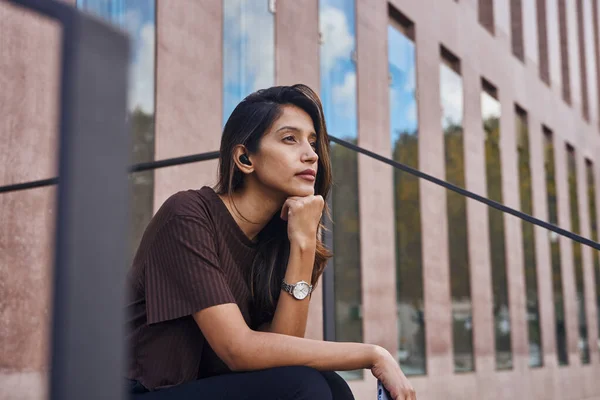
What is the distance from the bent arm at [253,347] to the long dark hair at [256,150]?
39 cm

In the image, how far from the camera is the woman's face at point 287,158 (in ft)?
8.48

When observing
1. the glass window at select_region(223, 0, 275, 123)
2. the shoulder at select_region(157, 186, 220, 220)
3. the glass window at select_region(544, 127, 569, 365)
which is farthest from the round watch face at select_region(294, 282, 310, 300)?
the glass window at select_region(544, 127, 569, 365)

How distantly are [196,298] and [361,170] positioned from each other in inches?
314

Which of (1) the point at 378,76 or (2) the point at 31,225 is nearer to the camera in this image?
(2) the point at 31,225

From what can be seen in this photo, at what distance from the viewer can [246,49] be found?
7.95m

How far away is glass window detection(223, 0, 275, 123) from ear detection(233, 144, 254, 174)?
4.94m

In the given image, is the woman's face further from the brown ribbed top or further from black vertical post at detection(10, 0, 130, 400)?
black vertical post at detection(10, 0, 130, 400)

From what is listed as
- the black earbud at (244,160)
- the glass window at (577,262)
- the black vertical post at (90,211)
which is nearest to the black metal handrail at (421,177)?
the black earbud at (244,160)

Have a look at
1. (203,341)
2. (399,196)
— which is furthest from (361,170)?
(203,341)

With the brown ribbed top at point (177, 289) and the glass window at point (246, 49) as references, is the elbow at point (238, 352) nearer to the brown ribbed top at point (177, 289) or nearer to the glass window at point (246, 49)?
the brown ribbed top at point (177, 289)

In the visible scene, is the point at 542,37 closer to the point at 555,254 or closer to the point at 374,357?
the point at 555,254

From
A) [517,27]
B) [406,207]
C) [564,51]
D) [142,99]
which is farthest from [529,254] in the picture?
[142,99]

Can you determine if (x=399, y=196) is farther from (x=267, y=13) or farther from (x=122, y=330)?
(x=122, y=330)

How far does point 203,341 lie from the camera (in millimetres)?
2326
